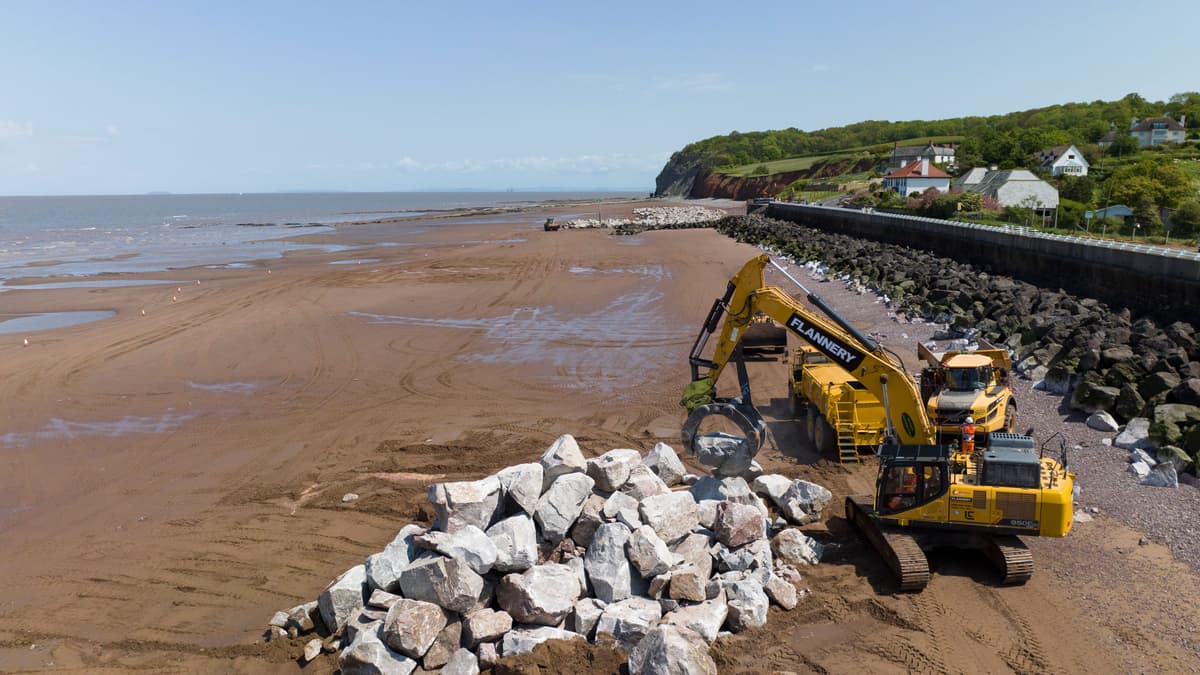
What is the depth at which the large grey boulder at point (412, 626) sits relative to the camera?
7180 millimetres

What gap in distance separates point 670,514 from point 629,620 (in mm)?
1519

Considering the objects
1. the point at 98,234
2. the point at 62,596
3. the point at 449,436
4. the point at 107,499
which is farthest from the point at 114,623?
the point at 98,234

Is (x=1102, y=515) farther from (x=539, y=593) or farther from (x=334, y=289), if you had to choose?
(x=334, y=289)

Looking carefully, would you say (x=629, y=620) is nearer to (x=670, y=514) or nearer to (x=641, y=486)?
(x=670, y=514)

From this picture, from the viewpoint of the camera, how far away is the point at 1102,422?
12.9 metres

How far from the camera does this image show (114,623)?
893cm

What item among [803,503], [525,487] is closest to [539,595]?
[525,487]

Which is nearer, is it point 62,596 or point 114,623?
point 114,623

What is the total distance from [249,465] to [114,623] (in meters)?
4.99

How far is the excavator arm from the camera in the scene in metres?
9.17

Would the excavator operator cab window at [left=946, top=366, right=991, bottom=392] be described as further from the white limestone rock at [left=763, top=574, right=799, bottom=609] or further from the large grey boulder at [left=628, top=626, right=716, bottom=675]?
the large grey boulder at [left=628, top=626, right=716, bottom=675]

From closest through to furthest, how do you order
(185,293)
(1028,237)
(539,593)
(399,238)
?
(539,593)
(1028,237)
(185,293)
(399,238)

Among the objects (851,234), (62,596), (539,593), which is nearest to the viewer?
(539,593)

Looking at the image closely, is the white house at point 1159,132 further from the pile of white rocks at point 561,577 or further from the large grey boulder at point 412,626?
the large grey boulder at point 412,626
